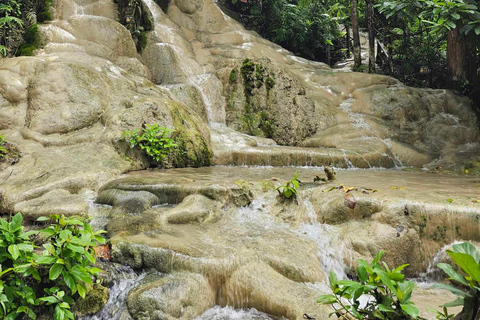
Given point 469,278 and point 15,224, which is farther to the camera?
point 15,224

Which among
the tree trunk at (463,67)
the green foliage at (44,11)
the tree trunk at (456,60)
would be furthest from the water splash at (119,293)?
the tree trunk at (463,67)

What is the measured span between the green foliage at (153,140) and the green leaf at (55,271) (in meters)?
4.23

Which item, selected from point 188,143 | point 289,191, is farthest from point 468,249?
point 188,143

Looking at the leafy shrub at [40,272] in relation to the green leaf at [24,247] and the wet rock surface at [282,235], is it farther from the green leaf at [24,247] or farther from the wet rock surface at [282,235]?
the wet rock surface at [282,235]

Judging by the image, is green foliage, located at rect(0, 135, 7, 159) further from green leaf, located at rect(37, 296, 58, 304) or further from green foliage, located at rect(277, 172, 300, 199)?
green foliage, located at rect(277, 172, 300, 199)

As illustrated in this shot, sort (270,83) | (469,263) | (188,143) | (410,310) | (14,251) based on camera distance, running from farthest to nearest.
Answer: (270,83) → (188,143) → (14,251) → (410,310) → (469,263)

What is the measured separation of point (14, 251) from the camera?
8.07ft

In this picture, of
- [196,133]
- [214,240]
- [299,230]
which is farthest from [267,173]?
[214,240]

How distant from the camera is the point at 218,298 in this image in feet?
10.8

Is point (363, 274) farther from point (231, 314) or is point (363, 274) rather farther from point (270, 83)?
point (270, 83)

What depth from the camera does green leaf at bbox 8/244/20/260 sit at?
8.00ft

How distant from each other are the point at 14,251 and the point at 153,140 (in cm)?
443

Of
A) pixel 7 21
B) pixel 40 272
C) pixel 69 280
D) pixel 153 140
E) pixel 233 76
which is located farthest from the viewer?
pixel 233 76

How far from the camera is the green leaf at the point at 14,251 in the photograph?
244 cm
